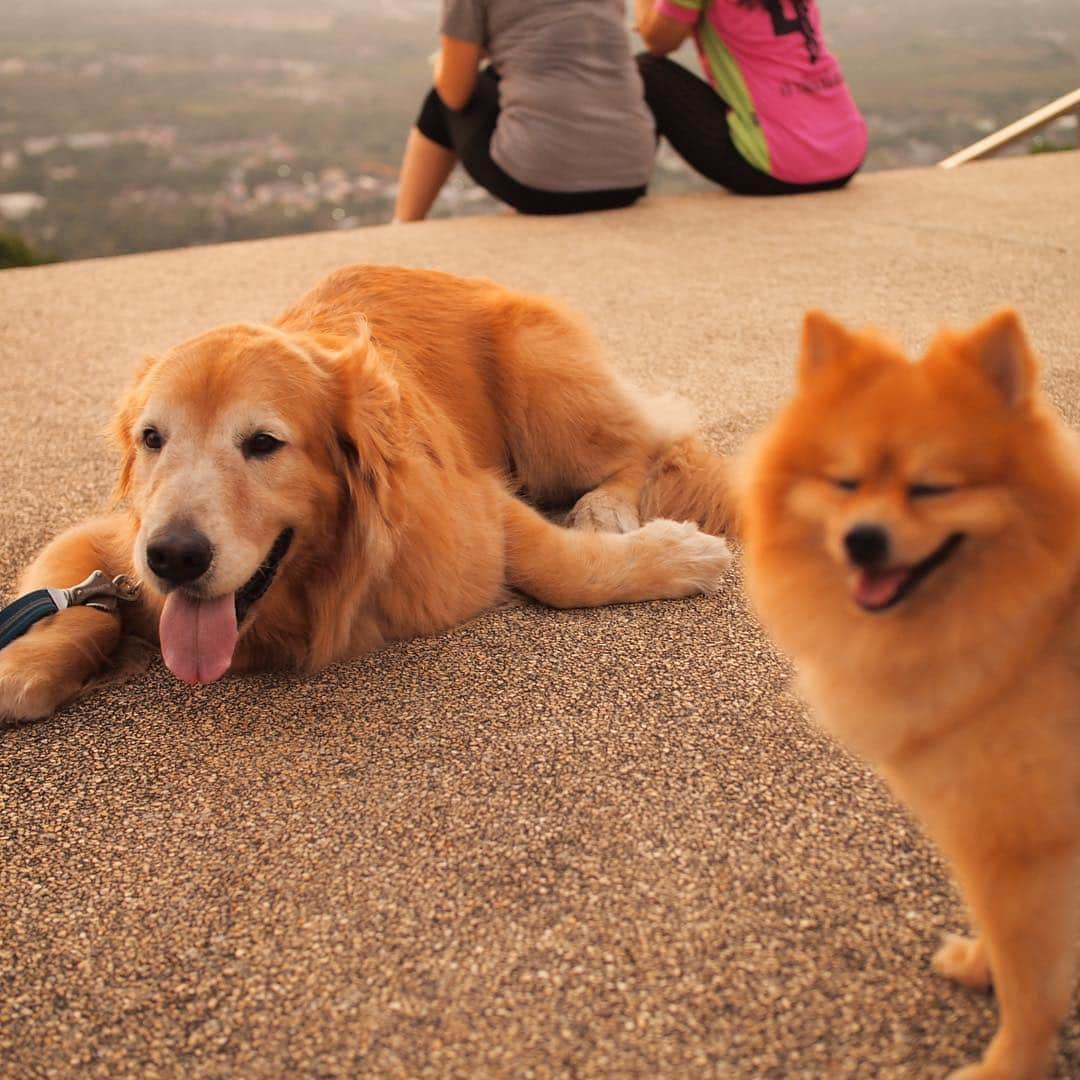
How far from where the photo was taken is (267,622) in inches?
79.1

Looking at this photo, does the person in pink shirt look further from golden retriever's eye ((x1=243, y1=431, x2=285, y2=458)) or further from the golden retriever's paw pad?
golden retriever's eye ((x1=243, y1=431, x2=285, y2=458))

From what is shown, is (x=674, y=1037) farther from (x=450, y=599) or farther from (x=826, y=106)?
(x=826, y=106)

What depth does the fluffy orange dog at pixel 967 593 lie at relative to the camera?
959mm

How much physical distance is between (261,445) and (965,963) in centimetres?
135

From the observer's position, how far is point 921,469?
3.12 feet

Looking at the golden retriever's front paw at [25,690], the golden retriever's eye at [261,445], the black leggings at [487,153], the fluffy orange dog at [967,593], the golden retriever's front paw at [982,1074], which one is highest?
the fluffy orange dog at [967,593]

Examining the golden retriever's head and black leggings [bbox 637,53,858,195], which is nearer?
the golden retriever's head

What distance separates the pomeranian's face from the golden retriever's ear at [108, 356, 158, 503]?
1405 millimetres

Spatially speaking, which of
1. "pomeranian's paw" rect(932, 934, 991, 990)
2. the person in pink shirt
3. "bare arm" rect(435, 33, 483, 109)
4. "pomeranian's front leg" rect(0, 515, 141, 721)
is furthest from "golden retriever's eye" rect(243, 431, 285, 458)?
the person in pink shirt

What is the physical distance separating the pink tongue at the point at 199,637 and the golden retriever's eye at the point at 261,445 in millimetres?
252

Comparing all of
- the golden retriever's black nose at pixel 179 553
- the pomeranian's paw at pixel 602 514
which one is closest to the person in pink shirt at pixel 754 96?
the pomeranian's paw at pixel 602 514

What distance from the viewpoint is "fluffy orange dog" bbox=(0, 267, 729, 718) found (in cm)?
185

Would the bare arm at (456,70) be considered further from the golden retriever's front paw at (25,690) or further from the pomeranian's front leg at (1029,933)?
the pomeranian's front leg at (1029,933)

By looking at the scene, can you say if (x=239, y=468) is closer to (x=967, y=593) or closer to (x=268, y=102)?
(x=967, y=593)
